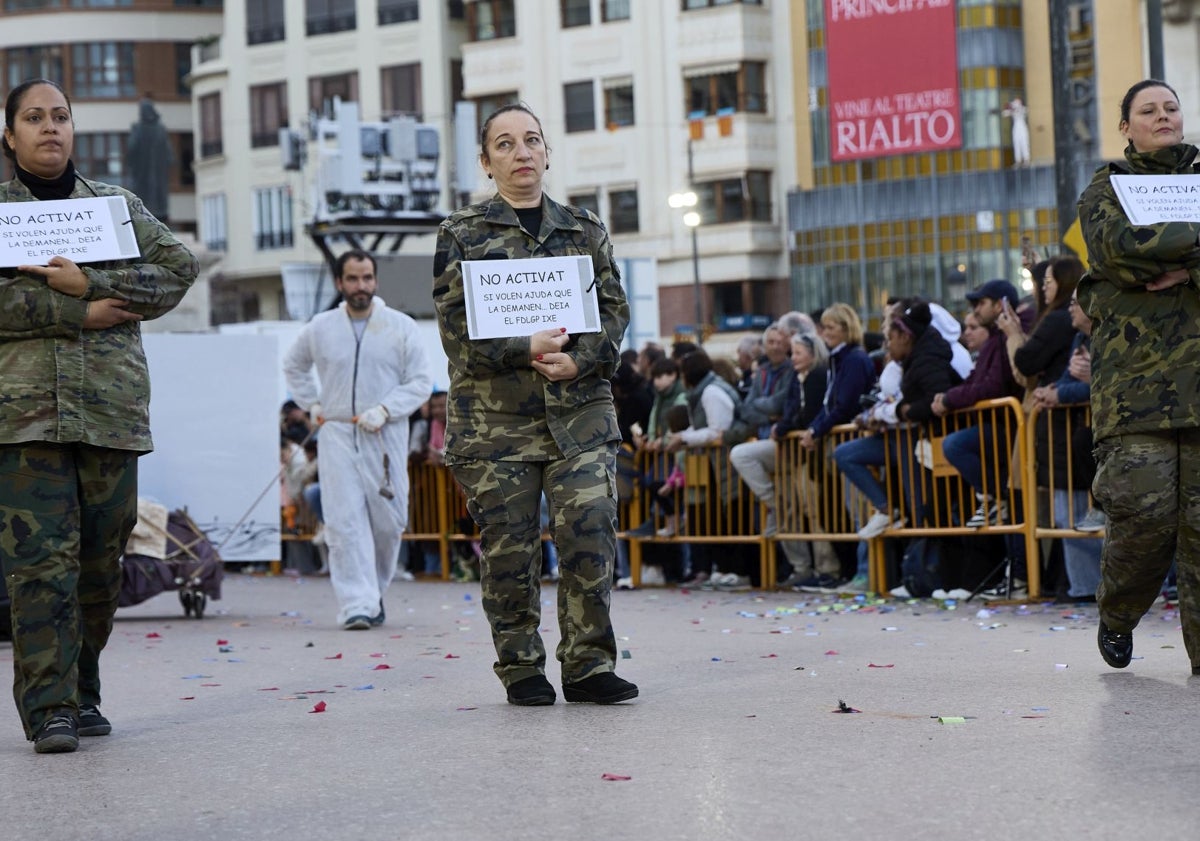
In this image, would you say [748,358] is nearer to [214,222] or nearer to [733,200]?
[733,200]

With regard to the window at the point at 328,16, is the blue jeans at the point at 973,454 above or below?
below

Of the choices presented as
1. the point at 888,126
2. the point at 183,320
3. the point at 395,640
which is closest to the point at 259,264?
the point at 888,126

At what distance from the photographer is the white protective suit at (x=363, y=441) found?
502 inches

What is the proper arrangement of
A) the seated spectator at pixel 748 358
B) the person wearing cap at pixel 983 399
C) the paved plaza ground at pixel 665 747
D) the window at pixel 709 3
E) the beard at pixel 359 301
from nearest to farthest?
the paved plaza ground at pixel 665 747, the beard at pixel 359 301, the person wearing cap at pixel 983 399, the seated spectator at pixel 748 358, the window at pixel 709 3

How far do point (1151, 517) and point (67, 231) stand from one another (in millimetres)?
3817

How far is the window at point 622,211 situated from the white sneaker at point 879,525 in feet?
166

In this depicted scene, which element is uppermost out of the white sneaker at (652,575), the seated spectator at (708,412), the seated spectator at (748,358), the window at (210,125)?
the window at (210,125)

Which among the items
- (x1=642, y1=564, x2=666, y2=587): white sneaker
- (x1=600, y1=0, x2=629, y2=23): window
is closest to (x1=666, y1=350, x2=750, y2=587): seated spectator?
(x1=642, y1=564, x2=666, y2=587): white sneaker

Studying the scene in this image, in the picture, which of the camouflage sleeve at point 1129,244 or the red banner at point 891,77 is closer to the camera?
the camouflage sleeve at point 1129,244

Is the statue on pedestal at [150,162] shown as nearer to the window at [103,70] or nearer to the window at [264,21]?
the window at [264,21]

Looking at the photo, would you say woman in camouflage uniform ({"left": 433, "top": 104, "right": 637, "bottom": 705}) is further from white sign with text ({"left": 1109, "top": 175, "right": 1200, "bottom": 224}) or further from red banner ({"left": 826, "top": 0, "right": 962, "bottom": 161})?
red banner ({"left": 826, "top": 0, "right": 962, "bottom": 161})

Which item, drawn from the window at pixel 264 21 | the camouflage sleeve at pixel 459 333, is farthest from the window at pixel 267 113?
the camouflage sleeve at pixel 459 333

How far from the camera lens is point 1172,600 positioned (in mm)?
11969

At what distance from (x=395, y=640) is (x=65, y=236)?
4773mm
